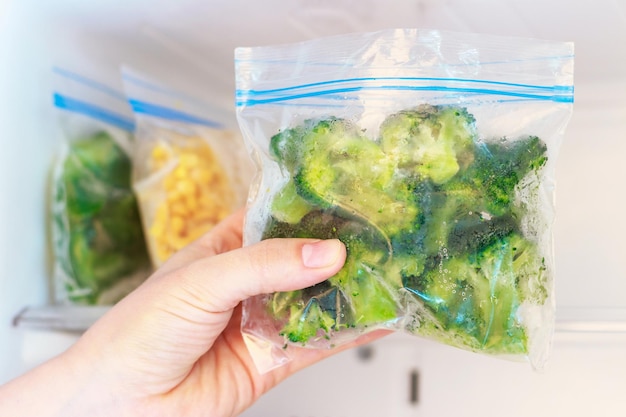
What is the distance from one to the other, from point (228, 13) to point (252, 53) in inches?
10.9

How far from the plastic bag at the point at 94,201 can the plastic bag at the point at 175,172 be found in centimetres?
7

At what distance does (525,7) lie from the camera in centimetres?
85

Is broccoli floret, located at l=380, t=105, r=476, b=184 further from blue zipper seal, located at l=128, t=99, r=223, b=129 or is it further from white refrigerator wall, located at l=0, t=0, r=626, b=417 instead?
blue zipper seal, located at l=128, t=99, r=223, b=129

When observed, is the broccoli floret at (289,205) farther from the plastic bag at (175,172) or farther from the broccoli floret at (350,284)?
the plastic bag at (175,172)

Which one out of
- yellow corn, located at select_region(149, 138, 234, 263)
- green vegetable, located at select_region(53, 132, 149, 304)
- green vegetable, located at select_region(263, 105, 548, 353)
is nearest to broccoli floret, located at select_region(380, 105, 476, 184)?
green vegetable, located at select_region(263, 105, 548, 353)

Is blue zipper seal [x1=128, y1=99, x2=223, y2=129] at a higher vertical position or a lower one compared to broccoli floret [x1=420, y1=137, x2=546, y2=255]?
higher

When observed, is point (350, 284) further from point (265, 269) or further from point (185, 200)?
point (185, 200)

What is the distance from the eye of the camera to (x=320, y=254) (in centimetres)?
58

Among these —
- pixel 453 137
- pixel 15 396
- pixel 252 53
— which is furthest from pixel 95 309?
pixel 453 137

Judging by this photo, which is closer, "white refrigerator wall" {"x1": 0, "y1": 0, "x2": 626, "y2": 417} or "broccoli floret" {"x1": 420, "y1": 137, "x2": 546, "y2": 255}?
"broccoli floret" {"x1": 420, "y1": 137, "x2": 546, "y2": 255}

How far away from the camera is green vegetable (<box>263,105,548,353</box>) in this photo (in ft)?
2.00

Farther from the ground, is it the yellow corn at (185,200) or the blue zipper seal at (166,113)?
the blue zipper seal at (166,113)

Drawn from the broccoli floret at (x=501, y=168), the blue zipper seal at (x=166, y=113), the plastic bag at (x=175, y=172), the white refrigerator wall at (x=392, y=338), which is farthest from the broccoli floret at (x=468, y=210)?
the blue zipper seal at (x=166, y=113)

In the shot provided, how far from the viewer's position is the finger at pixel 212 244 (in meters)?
0.82
